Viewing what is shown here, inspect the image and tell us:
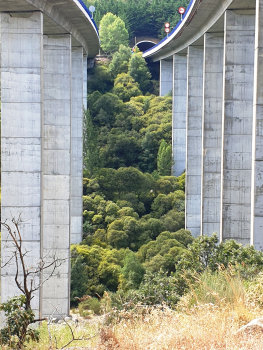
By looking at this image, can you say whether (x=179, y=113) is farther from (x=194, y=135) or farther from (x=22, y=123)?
(x=22, y=123)

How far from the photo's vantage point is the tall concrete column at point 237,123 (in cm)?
1870

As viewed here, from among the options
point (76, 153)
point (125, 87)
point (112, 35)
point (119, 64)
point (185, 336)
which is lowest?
point (185, 336)

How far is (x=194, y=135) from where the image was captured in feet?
105

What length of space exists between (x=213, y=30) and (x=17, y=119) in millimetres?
12022

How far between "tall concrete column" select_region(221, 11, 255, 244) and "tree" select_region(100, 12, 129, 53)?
4157cm

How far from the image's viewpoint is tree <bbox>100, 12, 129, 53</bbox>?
5947 centimetres

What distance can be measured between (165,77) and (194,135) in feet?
59.6

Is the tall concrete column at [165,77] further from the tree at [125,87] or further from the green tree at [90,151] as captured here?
the green tree at [90,151]

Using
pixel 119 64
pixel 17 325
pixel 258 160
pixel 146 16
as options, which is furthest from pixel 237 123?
pixel 146 16

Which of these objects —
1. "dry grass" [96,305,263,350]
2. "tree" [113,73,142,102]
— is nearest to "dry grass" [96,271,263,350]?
"dry grass" [96,305,263,350]

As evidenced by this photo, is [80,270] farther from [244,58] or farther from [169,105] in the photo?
[169,105]

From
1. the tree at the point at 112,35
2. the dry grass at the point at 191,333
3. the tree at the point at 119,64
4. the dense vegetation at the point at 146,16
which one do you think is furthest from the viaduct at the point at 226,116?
the dense vegetation at the point at 146,16

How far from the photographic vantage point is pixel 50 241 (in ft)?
73.0

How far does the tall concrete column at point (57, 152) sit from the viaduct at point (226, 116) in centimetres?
649
